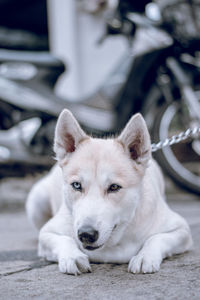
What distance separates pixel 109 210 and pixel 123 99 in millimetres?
2752

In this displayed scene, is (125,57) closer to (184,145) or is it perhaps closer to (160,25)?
(160,25)

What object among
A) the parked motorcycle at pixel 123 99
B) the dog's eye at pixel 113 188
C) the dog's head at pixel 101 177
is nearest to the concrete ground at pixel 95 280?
the dog's head at pixel 101 177

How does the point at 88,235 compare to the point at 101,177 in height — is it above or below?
below

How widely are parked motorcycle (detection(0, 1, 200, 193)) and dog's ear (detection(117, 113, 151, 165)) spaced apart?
1.78m

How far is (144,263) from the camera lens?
1.98 metres

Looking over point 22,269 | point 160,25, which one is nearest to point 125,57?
point 160,25

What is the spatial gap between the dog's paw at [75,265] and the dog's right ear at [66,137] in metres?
0.53

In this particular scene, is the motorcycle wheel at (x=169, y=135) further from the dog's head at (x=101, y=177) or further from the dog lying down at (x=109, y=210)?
the dog's head at (x=101, y=177)

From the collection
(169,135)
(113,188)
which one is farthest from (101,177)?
(169,135)

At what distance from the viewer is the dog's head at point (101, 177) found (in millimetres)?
1896

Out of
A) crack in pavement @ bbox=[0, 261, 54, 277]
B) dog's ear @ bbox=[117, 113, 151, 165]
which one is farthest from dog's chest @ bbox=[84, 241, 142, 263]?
dog's ear @ bbox=[117, 113, 151, 165]

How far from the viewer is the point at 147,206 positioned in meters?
2.28

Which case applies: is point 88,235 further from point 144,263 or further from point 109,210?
point 144,263

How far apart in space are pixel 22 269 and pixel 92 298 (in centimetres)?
63
